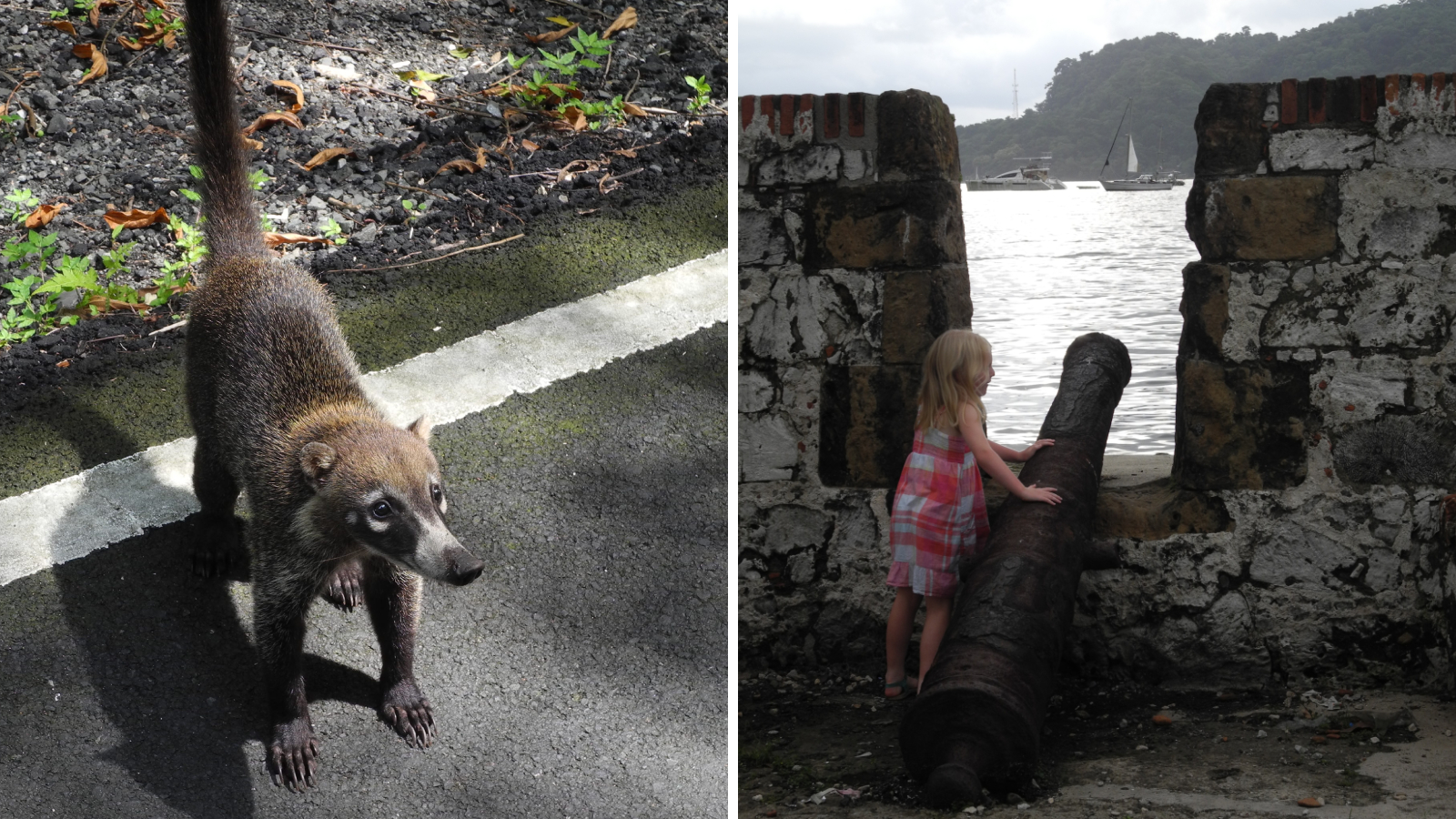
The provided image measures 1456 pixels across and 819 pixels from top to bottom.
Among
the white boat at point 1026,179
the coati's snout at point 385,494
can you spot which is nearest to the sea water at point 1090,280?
the white boat at point 1026,179

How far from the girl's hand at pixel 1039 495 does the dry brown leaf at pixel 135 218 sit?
7.45 feet

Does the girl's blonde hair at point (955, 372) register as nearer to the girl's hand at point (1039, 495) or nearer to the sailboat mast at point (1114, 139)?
the girl's hand at point (1039, 495)

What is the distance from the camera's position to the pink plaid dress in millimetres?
2697

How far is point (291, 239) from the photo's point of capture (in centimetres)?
293

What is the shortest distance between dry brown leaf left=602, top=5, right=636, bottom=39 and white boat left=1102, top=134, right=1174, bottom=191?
5.50 feet

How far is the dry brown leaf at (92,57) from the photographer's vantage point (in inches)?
136

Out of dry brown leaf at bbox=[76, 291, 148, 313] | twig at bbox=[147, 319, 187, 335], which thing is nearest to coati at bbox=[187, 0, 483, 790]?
twig at bbox=[147, 319, 187, 335]

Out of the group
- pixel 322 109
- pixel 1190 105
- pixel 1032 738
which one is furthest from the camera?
pixel 322 109

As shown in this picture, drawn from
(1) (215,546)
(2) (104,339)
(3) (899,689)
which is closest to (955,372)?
(3) (899,689)

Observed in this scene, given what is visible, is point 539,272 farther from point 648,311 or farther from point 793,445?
point 793,445

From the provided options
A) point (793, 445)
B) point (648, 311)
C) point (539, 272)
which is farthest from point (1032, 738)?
point (539, 272)

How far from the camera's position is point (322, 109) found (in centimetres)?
340

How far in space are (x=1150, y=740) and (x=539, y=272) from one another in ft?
5.88

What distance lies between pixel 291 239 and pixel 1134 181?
292cm
